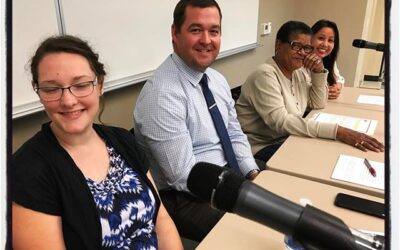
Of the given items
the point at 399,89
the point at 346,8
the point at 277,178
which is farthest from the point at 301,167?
the point at 346,8

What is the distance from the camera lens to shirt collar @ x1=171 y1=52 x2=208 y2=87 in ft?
4.54

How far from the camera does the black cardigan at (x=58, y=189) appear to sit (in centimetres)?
80

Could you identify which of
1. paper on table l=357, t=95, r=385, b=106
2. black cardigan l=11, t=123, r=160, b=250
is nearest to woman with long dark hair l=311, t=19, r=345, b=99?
paper on table l=357, t=95, r=385, b=106

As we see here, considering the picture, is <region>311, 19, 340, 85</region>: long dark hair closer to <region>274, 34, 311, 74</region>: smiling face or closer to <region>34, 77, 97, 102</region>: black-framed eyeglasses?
<region>274, 34, 311, 74</region>: smiling face

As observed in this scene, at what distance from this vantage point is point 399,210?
240 millimetres

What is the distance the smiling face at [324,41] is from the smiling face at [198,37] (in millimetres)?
1122

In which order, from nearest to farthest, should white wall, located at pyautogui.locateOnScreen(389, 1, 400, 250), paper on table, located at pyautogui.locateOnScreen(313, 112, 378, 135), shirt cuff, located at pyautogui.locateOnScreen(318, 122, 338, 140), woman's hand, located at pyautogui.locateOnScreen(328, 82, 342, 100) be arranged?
white wall, located at pyautogui.locateOnScreen(389, 1, 400, 250) < shirt cuff, located at pyautogui.locateOnScreen(318, 122, 338, 140) < paper on table, located at pyautogui.locateOnScreen(313, 112, 378, 135) < woman's hand, located at pyautogui.locateOnScreen(328, 82, 342, 100)

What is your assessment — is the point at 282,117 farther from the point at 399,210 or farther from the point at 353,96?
the point at 399,210

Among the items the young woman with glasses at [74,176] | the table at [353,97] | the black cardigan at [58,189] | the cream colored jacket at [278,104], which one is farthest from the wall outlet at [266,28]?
the black cardigan at [58,189]

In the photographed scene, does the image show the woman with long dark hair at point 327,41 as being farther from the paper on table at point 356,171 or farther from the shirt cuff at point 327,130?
the paper on table at point 356,171

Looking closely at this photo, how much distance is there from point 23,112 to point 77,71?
0.49m

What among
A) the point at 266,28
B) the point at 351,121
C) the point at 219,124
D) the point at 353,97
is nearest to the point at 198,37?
the point at 219,124

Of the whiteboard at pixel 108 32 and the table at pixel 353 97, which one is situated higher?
the whiteboard at pixel 108 32

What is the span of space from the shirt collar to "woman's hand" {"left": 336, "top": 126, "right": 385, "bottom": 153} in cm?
67
